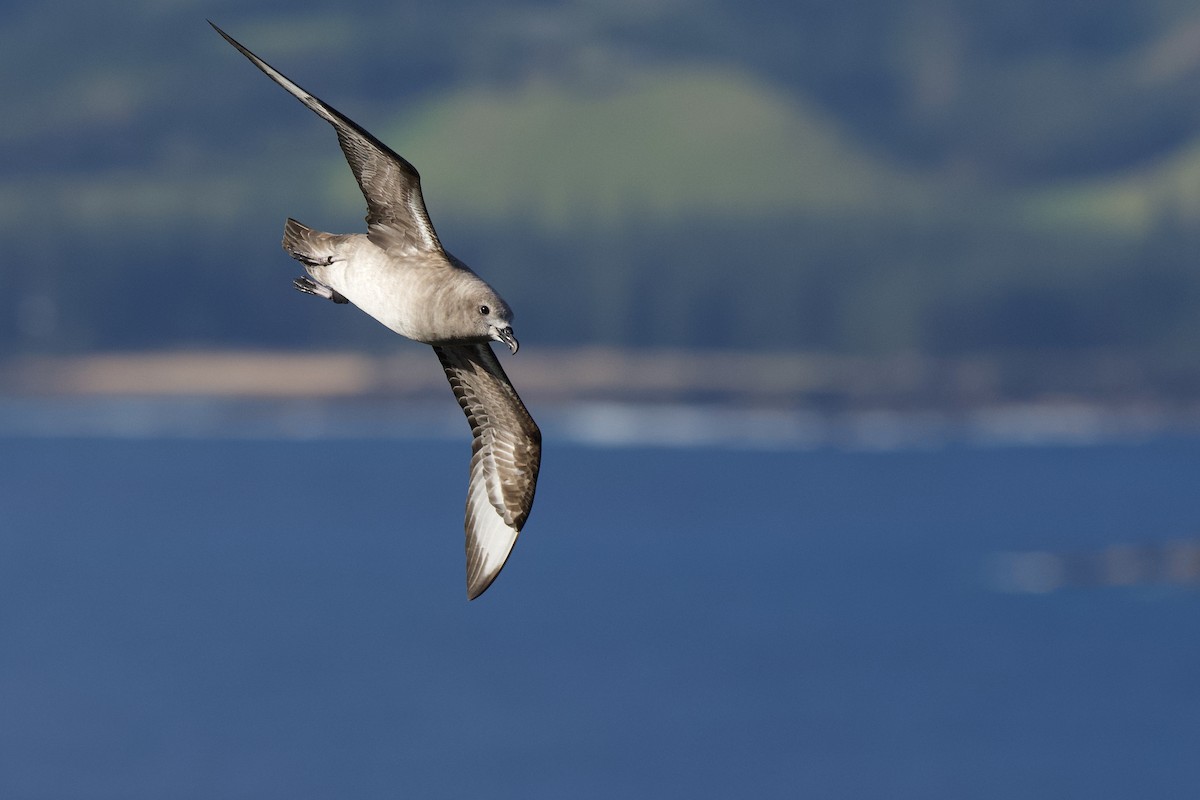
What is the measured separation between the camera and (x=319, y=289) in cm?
1461

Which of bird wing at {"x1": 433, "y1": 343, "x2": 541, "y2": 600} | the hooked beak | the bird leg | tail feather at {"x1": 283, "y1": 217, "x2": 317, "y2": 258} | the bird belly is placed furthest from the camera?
bird wing at {"x1": 433, "y1": 343, "x2": 541, "y2": 600}

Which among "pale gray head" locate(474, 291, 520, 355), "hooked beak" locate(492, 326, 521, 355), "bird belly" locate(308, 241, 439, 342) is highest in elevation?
"bird belly" locate(308, 241, 439, 342)

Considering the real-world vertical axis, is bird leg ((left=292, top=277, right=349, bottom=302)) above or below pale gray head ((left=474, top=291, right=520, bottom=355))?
above

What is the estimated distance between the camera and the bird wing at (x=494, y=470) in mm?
15570

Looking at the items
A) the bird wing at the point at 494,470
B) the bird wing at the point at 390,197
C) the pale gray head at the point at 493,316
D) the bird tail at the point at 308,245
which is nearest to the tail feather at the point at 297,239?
the bird tail at the point at 308,245

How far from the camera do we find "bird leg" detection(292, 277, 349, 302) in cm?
1448

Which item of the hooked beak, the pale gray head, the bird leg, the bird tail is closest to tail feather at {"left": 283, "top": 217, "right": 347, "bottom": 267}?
the bird tail

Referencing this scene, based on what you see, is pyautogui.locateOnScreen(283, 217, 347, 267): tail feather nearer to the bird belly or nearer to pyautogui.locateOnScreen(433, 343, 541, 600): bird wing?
the bird belly

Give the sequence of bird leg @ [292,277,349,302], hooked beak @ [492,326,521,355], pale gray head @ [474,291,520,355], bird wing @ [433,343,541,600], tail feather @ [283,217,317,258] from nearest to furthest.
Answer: hooked beak @ [492,326,521,355]
pale gray head @ [474,291,520,355]
bird leg @ [292,277,349,302]
tail feather @ [283,217,317,258]
bird wing @ [433,343,541,600]

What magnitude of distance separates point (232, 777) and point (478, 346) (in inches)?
6718

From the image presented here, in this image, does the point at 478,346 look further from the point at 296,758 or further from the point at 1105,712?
the point at 1105,712

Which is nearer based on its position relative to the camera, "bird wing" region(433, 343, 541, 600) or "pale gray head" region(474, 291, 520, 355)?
"pale gray head" region(474, 291, 520, 355)

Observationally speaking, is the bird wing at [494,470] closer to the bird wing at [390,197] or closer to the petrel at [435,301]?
the petrel at [435,301]

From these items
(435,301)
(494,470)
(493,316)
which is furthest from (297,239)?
(493,316)
